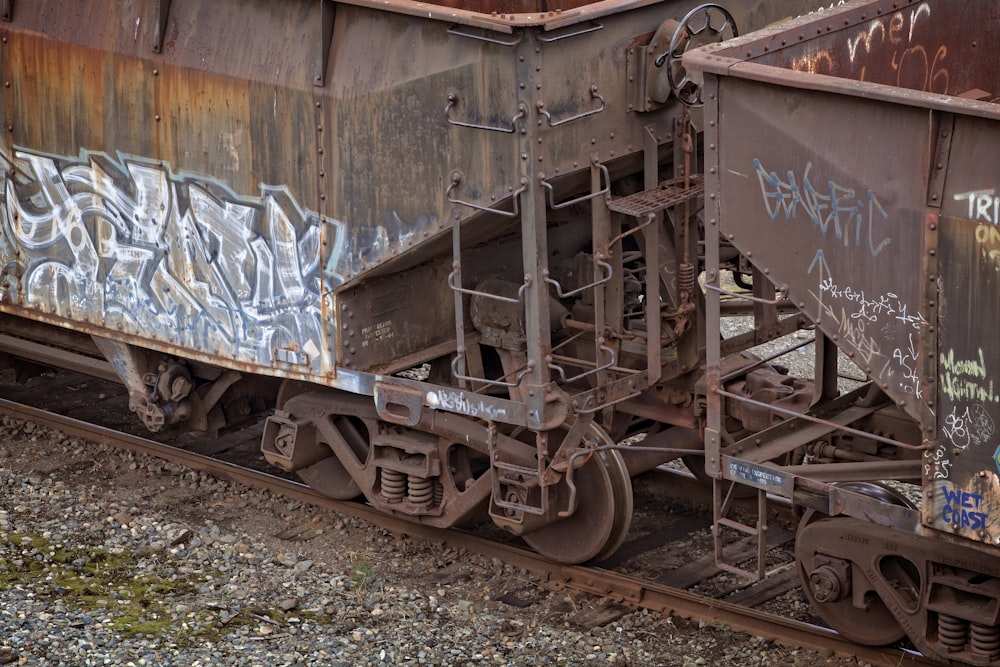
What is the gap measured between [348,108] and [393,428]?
2128 millimetres

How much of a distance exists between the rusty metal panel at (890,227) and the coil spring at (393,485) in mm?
3177

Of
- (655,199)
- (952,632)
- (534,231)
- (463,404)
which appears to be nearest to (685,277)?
(655,199)

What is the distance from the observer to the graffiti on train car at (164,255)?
888 cm

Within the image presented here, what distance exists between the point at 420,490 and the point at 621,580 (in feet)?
4.65

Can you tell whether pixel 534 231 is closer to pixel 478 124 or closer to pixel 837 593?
pixel 478 124

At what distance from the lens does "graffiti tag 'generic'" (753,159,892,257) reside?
652 centimetres

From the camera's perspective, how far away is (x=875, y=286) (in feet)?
21.6

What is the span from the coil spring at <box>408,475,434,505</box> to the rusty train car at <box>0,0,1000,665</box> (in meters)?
0.03

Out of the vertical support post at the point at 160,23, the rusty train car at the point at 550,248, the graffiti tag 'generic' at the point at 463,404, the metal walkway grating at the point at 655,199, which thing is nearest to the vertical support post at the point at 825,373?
the rusty train car at the point at 550,248

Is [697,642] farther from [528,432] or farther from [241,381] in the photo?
[241,381]

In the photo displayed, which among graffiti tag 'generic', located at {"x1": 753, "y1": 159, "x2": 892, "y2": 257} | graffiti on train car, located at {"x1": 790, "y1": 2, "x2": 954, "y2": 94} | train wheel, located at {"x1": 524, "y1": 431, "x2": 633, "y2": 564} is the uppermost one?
graffiti on train car, located at {"x1": 790, "y1": 2, "x2": 954, "y2": 94}

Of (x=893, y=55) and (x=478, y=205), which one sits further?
(x=893, y=55)

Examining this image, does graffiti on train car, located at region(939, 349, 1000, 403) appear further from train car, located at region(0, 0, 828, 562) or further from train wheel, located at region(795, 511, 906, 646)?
train car, located at region(0, 0, 828, 562)

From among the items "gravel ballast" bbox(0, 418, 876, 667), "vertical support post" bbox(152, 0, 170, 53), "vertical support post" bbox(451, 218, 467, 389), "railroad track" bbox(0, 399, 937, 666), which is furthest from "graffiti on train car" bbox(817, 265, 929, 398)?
"vertical support post" bbox(152, 0, 170, 53)
